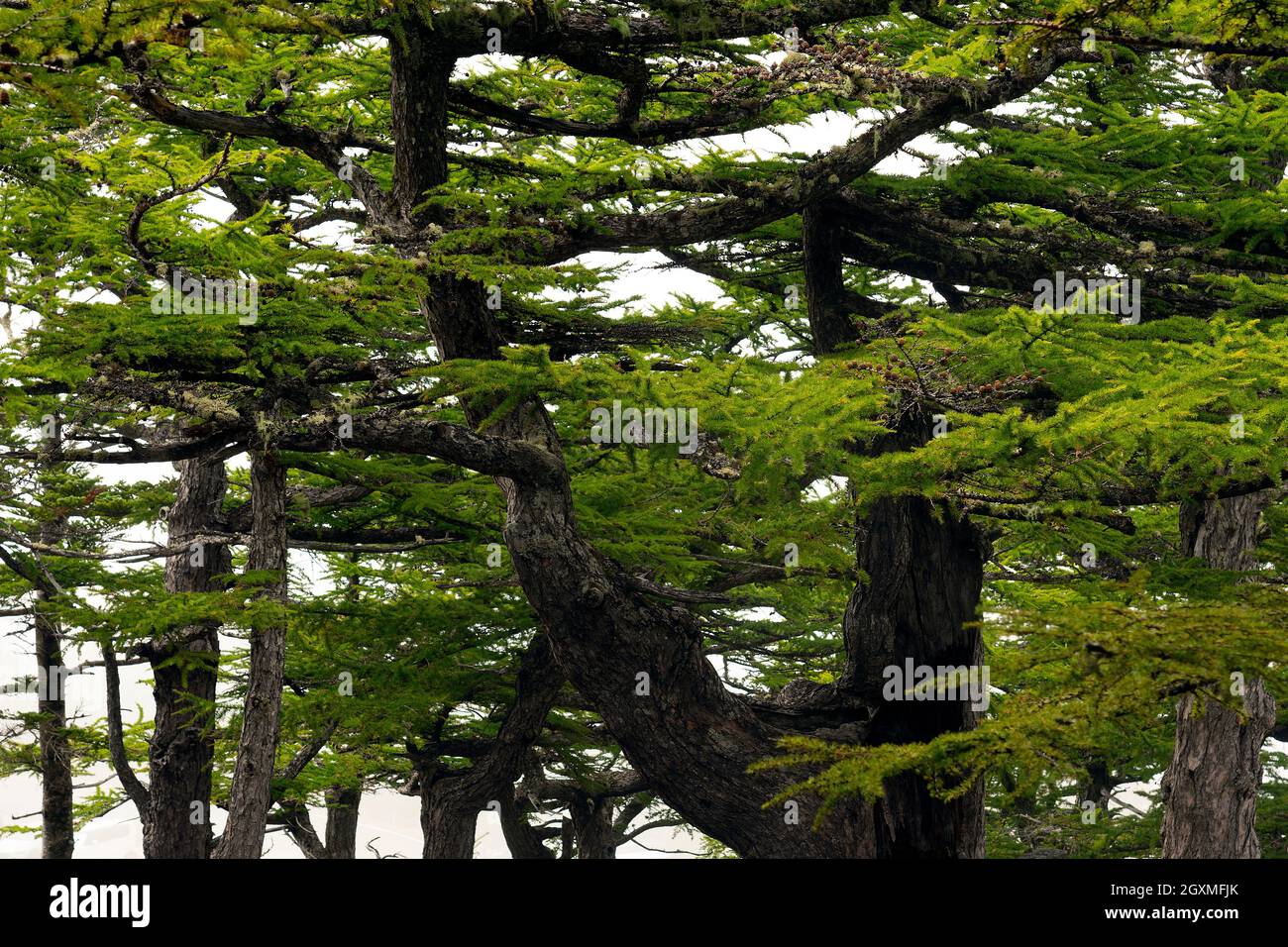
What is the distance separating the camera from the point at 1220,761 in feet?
41.1

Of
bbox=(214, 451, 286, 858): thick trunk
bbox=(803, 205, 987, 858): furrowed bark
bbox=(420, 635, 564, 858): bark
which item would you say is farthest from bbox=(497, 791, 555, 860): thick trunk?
bbox=(803, 205, 987, 858): furrowed bark

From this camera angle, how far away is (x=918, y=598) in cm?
1231

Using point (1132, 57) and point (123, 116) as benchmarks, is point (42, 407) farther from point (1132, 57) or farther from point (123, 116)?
point (1132, 57)

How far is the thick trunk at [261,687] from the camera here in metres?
11.1

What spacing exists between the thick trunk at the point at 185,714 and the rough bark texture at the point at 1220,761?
1081cm

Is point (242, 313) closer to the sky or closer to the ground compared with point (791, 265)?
closer to the ground

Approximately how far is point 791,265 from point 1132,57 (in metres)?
4.28

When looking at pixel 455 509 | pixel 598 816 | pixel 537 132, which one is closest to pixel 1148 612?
pixel 537 132

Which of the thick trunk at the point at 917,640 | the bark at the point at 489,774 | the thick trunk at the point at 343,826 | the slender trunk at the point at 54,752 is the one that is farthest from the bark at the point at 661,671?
the thick trunk at the point at 343,826

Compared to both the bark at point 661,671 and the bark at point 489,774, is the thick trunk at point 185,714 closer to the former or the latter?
the bark at point 489,774

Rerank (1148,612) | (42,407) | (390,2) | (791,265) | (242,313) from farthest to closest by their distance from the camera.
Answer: (791,265) < (42,407) < (242,313) < (390,2) < (1148,612)

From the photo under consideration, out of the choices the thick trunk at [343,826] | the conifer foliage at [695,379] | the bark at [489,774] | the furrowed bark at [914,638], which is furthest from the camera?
the thick trunk at [343,826]

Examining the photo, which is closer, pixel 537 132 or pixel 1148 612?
pixel 1148 612
